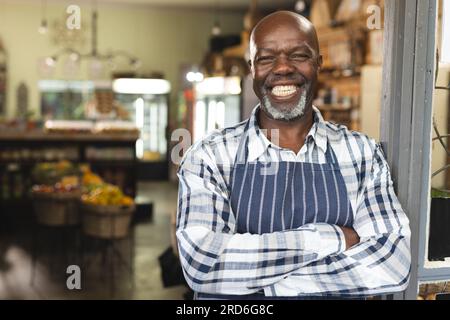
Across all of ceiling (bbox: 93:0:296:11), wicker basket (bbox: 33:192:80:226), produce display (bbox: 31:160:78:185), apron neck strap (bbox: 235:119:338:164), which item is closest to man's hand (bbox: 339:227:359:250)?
apron neck strap (bbox: 235:119:338:164)

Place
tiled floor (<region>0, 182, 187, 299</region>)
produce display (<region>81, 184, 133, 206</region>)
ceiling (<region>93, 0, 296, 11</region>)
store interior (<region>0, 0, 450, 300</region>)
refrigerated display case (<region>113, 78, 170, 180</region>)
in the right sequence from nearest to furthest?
tiled floor (<region>0, 182, 187, 299</region>) → store interior (<region>0, 0, 450, 300</region>) → produce display (<region>81, 184, 133, 206</region>) → ceiling (<region>93, 0, 296, 11</region>) → refrigerated display case (<region>113, 78, 170, 180</region>)

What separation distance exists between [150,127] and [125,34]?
203 centimetres

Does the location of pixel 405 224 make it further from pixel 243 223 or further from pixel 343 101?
pixel 343 101

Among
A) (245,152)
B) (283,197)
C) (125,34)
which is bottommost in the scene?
(283,197)

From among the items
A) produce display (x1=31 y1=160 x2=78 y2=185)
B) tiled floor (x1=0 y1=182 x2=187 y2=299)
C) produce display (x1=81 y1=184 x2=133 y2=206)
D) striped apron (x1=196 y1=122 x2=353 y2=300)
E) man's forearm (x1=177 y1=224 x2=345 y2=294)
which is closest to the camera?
man's forearm (x1=177 y1=224 x2=345 y2=294)

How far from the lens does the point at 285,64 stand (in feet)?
6.20

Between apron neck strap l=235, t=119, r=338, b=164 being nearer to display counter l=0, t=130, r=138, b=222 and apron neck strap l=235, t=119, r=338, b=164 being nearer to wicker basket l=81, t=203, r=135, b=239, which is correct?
wicker basket l=81, t=203, r=135, b=239

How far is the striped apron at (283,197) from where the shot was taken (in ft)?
6.09

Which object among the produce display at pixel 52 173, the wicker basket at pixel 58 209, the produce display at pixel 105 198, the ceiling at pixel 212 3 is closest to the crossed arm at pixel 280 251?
the produce display at pixel 105 198

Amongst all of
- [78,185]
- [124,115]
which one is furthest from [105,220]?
[124,115]

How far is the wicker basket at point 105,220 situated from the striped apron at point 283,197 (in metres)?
3.77

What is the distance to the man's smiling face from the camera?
1893 mm

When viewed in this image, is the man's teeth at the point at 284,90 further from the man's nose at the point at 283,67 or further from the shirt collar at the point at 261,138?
the shirt collar at the point at 261,138

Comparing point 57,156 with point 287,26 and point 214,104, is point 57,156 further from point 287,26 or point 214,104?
point 287,26
